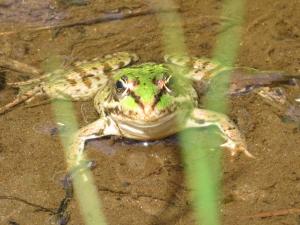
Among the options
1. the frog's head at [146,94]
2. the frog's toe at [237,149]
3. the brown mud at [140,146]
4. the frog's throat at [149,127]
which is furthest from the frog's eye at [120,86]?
the frog's toe at [237,149]

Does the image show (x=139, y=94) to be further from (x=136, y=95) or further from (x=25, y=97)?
(x=25, y=97)

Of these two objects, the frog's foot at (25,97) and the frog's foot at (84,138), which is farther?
the frog's foot at (25,97)

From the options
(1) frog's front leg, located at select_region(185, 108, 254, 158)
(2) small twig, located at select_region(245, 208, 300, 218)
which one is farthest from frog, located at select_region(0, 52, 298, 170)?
(2) small twig, located at select_region(245, 208, 300, 218)

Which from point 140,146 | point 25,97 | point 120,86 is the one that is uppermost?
point 120,86

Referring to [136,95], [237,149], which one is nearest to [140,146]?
[136,95]

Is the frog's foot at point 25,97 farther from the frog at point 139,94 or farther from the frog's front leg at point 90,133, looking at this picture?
the frog's front leg at point 90,133

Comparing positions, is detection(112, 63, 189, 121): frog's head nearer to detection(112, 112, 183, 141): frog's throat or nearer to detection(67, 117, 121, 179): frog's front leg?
detection(112, 112, 183, 141): frog's throat
